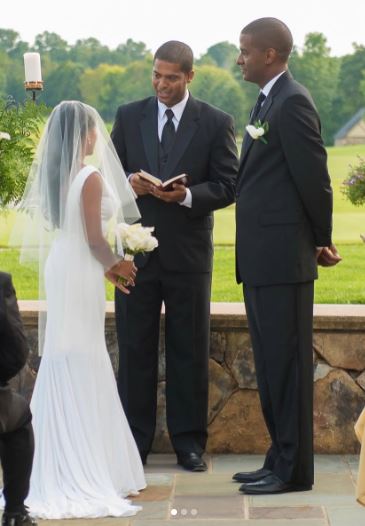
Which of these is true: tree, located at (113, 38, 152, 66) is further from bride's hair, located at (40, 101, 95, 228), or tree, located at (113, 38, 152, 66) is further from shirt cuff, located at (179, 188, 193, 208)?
bride's hair, located at (40, 101, 95, 228)

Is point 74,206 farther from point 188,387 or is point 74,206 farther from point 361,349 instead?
point 361,349

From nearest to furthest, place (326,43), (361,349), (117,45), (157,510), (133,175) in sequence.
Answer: (157,510) < (133,175) < (361,349) < (326,43) < (117,45)

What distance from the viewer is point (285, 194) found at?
18.2 feet

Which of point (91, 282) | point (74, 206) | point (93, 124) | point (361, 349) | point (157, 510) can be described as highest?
point (93, 124)

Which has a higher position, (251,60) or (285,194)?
(251,60)

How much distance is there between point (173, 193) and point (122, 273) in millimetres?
Result: 517

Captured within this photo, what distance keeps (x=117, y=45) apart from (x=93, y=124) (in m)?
20.9

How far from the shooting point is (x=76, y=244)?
5605 mm

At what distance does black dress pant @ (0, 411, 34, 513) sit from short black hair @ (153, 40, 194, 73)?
2068 mm

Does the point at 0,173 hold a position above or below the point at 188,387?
above

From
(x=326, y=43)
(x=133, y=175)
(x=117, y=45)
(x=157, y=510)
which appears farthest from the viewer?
(x=117, y=45)

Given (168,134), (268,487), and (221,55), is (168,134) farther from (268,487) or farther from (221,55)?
(221,55)

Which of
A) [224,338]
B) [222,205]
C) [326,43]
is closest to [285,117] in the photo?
[222,205]

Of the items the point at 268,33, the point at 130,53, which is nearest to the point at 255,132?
the point at 268,33
